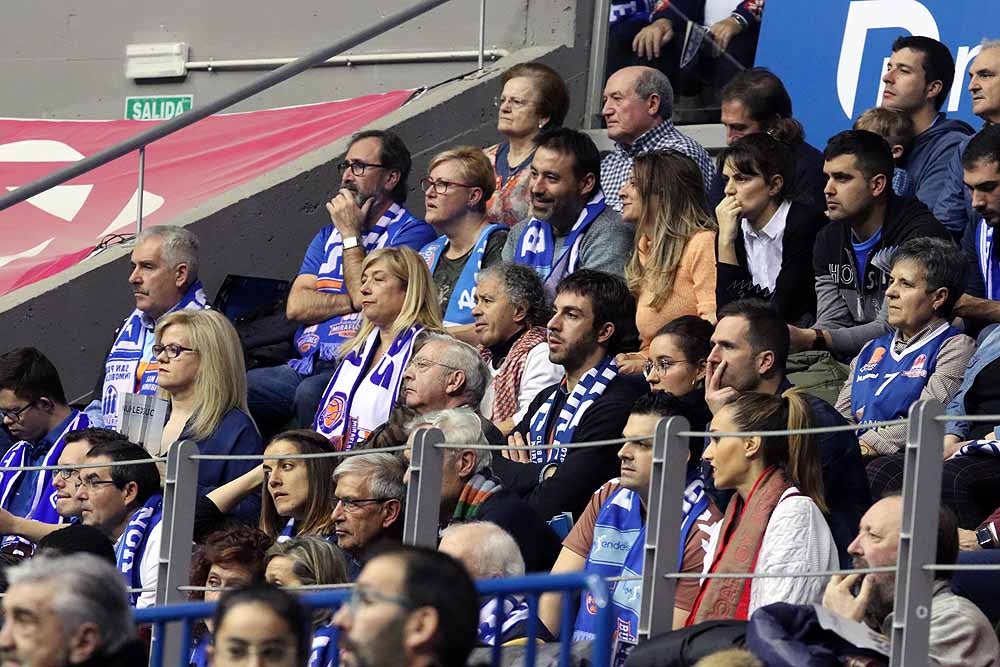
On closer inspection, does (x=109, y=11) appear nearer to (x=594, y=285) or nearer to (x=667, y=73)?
(x=667, y=73)

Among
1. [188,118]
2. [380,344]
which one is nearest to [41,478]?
[380,344]

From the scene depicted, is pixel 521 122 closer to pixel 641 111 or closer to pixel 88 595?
pixel 641 111

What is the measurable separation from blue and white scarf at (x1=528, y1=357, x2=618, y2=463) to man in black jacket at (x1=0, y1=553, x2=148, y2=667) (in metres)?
3.16

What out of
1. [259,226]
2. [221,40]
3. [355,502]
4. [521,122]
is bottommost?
[355,502]

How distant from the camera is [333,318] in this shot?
944cm

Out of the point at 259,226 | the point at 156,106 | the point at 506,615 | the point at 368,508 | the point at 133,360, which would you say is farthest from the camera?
the point at 156,106

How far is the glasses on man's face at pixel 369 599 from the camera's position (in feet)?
12.8

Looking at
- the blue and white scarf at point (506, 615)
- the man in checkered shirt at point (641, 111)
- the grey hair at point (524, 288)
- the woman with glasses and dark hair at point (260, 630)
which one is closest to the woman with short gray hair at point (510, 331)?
the grey hair at point (524, 288)

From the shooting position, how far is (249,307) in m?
10.3

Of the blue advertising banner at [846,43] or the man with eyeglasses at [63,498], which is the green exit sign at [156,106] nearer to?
the blue advertising banner at [846,43]

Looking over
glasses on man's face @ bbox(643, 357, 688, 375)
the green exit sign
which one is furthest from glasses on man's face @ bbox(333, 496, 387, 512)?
the green exit sign

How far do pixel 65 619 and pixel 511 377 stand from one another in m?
3.92

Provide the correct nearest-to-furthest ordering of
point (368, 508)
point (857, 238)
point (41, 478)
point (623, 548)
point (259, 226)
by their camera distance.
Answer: point (623, 548) → point (368, 508) → point (857, 238) → point (41, 478) → point (259, 226)

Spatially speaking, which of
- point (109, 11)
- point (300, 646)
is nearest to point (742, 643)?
point (300, 646)
